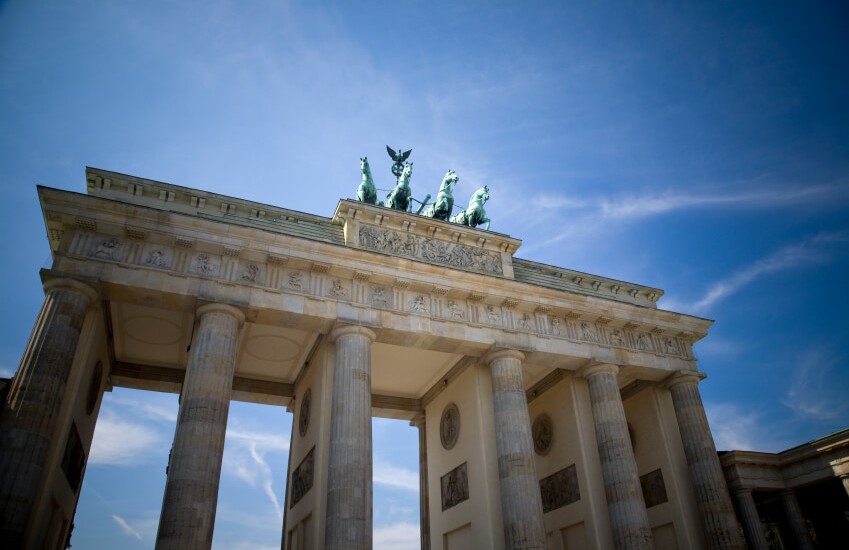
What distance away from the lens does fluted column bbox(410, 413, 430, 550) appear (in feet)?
72.7

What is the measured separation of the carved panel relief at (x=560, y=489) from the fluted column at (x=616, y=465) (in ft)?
4.36

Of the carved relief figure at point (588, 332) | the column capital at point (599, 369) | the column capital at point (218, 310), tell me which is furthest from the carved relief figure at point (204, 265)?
the column capital at point (599, 369)

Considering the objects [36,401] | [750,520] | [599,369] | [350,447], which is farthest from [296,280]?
[750,520]

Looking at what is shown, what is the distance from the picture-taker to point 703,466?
20469 millimetres

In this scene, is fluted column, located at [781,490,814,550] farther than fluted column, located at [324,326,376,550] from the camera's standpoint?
Yes

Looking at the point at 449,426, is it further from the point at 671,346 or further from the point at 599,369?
the point at 671,346

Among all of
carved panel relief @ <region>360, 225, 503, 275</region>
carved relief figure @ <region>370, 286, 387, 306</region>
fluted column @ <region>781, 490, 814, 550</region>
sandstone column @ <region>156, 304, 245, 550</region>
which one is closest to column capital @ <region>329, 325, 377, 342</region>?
carved relief figure @ <region>370, 286, 387, 306</region>

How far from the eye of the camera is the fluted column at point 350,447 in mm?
14641

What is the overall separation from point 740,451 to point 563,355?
824cm

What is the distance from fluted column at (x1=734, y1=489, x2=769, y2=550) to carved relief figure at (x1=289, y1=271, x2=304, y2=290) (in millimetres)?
17991

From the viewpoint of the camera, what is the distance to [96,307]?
53.3 feet

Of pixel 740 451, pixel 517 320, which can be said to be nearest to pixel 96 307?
pixel 517 320

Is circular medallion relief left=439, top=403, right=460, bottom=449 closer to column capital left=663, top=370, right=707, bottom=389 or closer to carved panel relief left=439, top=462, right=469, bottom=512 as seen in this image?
carved panel relief left=439, top=462, right=469, bottom=512

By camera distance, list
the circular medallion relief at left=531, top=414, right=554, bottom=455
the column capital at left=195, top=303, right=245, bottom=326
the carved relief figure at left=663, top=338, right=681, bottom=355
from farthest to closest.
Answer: the carved relief figure at left=663, top=338, right=681, bottom=355 < the circular medallion relief at left=531, top=414, right=554, bottom=455 < the column capital at left=195, top=303, right=245, bottom=326
